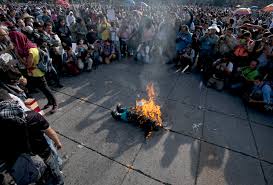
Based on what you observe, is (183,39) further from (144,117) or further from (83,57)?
(144,117)

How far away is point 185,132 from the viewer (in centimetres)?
477

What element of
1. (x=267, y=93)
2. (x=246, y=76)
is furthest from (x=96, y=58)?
(x=267, y=93)

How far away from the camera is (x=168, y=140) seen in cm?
450

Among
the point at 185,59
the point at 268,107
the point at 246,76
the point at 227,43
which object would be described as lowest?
the point at 268,107

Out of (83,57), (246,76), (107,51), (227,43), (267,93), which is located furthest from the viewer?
(107,51)

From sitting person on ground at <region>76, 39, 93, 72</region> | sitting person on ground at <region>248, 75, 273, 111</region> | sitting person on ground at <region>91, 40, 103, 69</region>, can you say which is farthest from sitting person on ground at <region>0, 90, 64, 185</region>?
sitting person on ground at <region>91, 40, 103, 69</region>

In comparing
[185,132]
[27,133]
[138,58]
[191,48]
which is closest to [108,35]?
[138,58]

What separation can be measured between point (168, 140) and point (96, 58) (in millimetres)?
5225

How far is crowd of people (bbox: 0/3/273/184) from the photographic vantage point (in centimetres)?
243

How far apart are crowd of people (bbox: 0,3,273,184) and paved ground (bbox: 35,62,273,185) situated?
68 centimetres

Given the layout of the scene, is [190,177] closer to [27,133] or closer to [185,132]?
[185,132]

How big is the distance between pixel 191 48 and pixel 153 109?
4.36 m

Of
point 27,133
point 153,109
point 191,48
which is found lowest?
point 153,109

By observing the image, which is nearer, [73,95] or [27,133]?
[27,133]
